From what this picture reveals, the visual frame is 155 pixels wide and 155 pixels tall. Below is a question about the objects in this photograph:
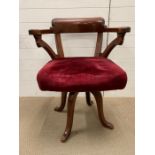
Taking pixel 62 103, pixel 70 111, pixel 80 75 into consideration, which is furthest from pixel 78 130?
pixel 80 75

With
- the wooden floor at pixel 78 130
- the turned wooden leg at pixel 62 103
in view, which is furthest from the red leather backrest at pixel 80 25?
the wooden floor at pixel 78 130

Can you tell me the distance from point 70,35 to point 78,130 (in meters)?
0.82

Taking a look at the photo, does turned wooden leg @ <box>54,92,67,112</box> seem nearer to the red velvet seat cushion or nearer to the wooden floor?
the wooden floor

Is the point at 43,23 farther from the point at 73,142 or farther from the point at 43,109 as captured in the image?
the point at 73,142

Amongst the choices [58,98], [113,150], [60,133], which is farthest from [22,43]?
[113,150]

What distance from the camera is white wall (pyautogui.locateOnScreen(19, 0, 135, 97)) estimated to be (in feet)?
5.74

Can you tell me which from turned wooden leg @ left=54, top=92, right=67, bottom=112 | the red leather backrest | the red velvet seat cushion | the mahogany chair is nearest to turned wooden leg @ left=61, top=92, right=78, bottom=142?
the mahogany chair

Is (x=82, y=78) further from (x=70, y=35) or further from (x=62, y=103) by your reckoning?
(x=70, y=35)

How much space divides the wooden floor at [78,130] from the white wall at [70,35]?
282 millimetres

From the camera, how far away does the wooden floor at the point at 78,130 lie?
4.20 ft

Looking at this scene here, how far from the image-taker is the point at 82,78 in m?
1.14

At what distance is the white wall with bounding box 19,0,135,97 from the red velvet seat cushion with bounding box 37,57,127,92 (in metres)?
0.61

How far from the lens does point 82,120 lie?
162 cm

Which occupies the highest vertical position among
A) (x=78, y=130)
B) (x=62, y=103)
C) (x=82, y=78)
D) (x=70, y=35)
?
(x=70, y=35)
